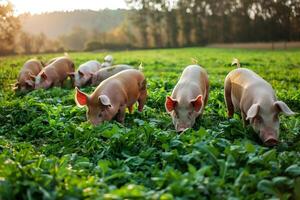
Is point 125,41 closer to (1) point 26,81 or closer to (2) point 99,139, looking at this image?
(1) point 26,81

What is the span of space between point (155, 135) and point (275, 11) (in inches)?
2030

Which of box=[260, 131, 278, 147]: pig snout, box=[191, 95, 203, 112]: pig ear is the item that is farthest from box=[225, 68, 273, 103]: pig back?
box=[260, 131, 278, 147]: pig snout

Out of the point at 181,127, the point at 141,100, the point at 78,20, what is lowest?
the point at 181,127

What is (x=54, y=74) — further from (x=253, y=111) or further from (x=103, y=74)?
(x=253, y=111)

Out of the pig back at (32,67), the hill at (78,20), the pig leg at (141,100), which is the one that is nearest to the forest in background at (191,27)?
the hill at (78,20)

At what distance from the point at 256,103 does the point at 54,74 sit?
900cm

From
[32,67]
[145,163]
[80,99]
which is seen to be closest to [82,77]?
[32,67]

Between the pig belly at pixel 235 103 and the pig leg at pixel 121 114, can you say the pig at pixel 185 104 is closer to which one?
the pig belly at pixel 235 103

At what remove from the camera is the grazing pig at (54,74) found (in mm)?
14164

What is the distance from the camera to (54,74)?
1463 centimetres

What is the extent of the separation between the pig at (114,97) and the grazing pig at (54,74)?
5.14 m

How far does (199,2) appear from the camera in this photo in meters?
65.6

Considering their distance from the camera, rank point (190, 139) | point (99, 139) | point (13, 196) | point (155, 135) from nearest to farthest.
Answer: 1. point (13, 196)
2. point (190, 139)
3. point (155, 135)
4. point (99, 139)

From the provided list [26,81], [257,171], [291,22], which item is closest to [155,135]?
[257,171]
